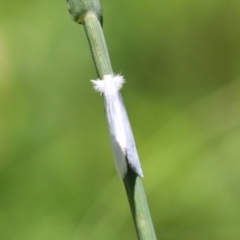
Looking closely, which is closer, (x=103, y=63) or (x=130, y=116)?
(x=103, y=63)

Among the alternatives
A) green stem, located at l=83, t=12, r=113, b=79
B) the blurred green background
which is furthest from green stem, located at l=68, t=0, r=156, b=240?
the blurred green background

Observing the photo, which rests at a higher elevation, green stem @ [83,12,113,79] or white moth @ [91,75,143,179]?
green stem @ [83,12,113,79]

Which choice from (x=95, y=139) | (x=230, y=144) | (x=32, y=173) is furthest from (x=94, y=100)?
(x=230, y=144)

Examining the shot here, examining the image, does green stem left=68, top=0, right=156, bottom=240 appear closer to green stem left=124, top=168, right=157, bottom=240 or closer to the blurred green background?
green stem left=124, top=168, right=157, bottom=240

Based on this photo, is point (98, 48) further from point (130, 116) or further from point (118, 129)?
point (130, 116)

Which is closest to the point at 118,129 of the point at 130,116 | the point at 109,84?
the point at 109,84

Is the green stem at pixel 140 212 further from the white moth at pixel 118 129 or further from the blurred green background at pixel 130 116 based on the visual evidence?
the blurred green background at pixel 130 116
